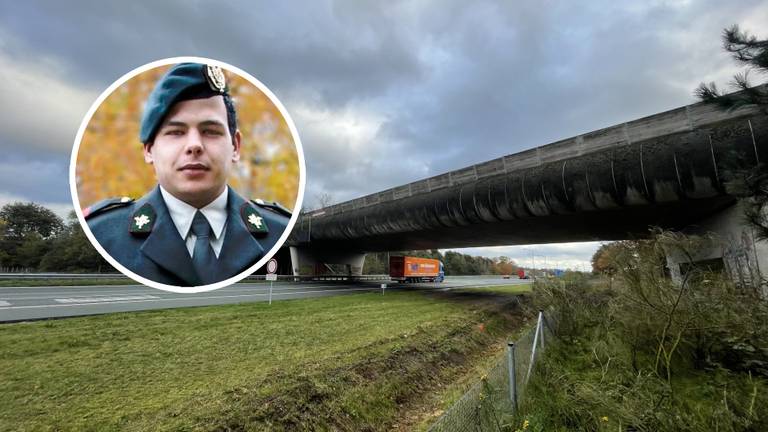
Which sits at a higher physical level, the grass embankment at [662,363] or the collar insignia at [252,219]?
the collar insignia at [252,219]

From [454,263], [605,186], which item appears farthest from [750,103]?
[454,263]

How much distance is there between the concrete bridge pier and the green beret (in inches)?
1344

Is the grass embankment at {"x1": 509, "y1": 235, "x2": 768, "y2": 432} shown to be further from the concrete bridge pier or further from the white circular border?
the concrete bridge pier

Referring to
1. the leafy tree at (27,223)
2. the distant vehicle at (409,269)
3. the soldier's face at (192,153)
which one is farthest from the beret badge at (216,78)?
the leafy tree at (27,223)

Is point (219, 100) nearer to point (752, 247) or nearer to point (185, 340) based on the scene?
point (185, 340)

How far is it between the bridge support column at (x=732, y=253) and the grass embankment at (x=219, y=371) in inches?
228

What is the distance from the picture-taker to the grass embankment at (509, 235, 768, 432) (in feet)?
15.9

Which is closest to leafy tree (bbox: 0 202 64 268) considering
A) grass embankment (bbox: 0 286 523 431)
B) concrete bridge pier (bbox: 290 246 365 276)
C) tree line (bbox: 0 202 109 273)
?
tree line (bbox: 0 202 109 273)

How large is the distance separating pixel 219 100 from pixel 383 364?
23.2 feet

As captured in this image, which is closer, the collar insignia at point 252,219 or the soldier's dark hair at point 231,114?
the soldier's dark hair at point 231,114

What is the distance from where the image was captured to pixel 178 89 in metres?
1.94

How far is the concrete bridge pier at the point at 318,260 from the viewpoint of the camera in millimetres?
35688

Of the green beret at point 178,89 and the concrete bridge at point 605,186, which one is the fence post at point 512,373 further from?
the green beret at point 178,89

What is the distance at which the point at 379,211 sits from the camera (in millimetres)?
22766
